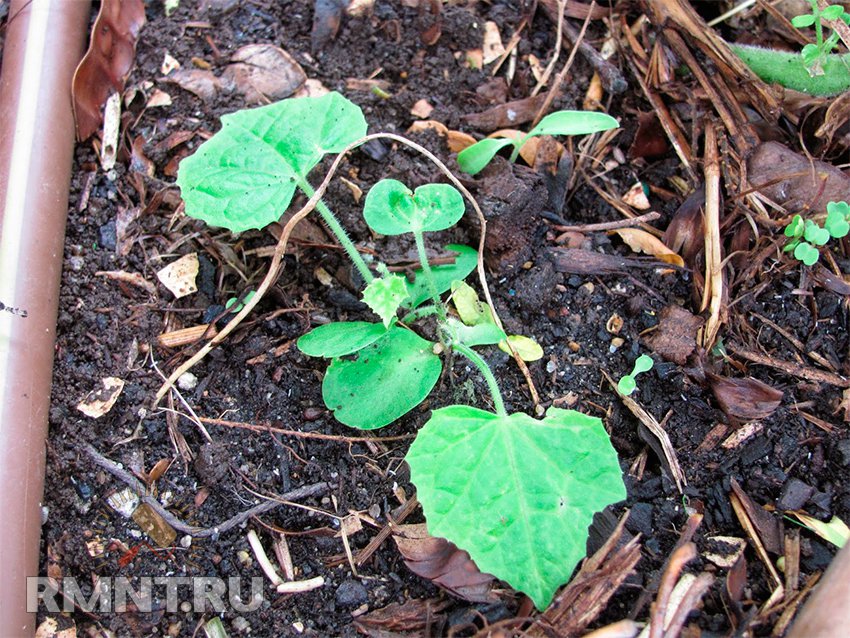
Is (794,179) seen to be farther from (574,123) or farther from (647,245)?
(574,123)

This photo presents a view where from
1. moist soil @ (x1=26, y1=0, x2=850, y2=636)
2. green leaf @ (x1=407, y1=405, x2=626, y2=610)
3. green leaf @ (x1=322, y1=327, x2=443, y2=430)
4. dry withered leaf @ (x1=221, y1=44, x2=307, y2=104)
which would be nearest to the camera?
green leaf @ (x1=407, y1=405, x2=626, y2=610)

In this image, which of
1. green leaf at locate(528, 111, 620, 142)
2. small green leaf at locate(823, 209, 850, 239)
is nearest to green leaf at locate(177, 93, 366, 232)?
green leaf at locate(528, 111, 620, 142)

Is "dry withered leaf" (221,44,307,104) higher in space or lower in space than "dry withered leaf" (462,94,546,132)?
higher

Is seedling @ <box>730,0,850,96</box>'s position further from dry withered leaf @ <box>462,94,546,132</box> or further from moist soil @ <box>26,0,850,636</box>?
dry withered leaf @ <box>462,94,546,132</box>

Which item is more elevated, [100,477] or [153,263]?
[153,263]

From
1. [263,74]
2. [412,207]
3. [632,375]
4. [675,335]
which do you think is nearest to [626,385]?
[632,375]

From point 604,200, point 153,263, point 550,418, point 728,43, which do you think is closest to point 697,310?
point 604,200

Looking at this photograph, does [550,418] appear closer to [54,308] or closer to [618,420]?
[618,420]
